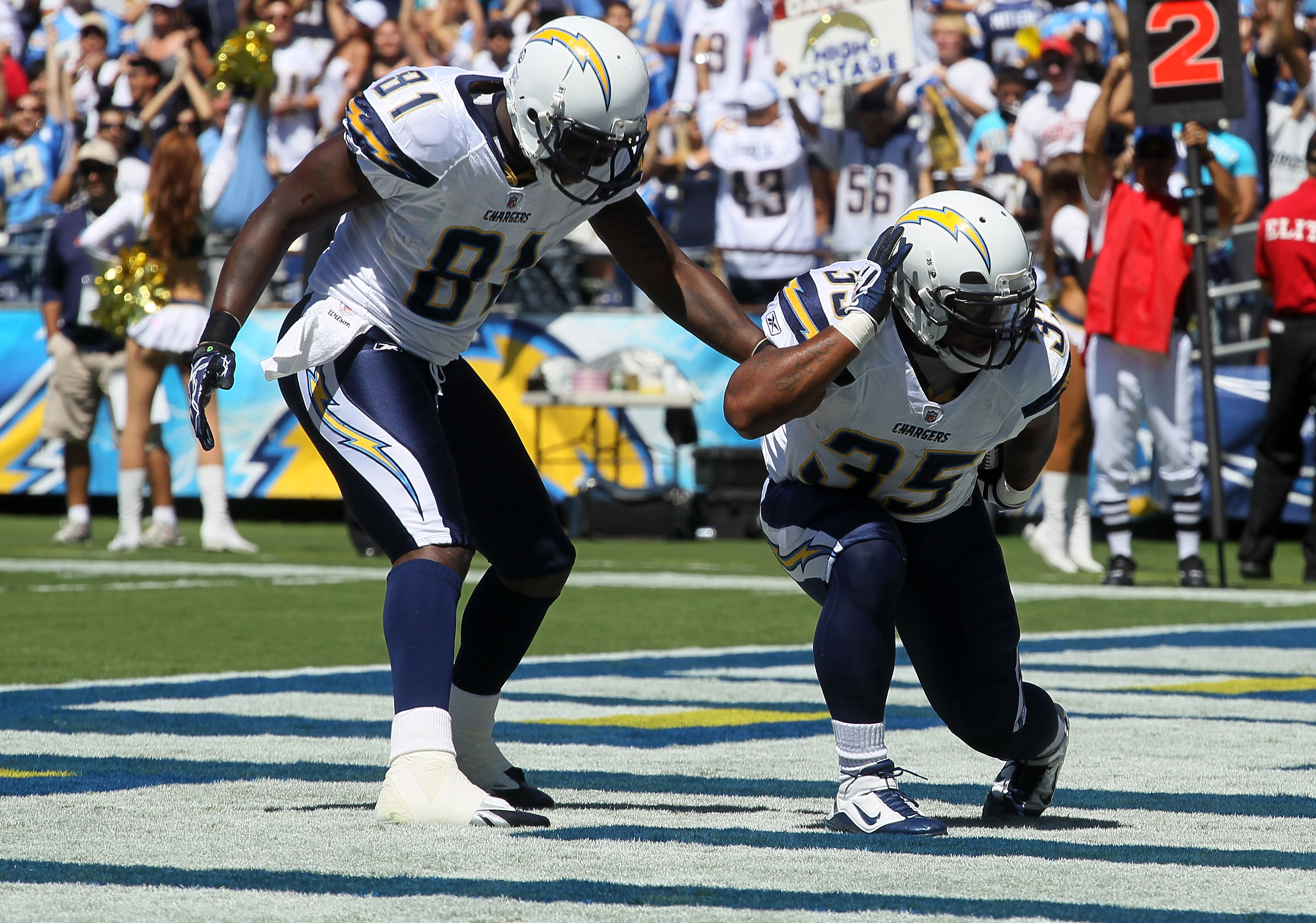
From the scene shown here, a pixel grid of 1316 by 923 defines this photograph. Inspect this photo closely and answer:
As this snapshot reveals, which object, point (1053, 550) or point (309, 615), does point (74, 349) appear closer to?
point (309, 615)

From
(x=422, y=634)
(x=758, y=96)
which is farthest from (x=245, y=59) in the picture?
(x=422, y=634)

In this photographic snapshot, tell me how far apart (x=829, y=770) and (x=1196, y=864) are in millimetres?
1480

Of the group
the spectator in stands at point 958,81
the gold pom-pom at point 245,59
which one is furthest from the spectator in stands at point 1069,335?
the gold pom-pom at point 245,59

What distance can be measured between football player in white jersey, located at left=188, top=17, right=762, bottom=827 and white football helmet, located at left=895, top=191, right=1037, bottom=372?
503 mm

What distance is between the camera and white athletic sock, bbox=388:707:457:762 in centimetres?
404

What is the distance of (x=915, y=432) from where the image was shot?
4242mm

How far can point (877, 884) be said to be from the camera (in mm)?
3340

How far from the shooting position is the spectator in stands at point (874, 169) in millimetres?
14562

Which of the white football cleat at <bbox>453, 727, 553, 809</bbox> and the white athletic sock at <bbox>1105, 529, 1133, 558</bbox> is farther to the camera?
the white athletic sock at <bbox>1105, 529, 1133, 558</bbox>

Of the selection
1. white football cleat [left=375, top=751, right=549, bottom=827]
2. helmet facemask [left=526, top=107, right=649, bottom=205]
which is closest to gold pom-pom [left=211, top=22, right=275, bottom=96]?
helmet facemask [left=526, top=107, right=649, bottom=205]

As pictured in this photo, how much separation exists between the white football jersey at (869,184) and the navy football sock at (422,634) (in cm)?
1057

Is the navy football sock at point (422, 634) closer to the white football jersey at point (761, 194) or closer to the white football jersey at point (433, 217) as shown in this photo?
the white football jersey at point (433, 217)

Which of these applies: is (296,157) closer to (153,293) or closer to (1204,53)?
(153,293)

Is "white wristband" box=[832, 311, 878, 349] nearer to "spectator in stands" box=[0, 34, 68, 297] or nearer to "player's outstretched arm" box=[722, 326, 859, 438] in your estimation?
"player's outstretched arm" box=[722, 326, 859, 438]
